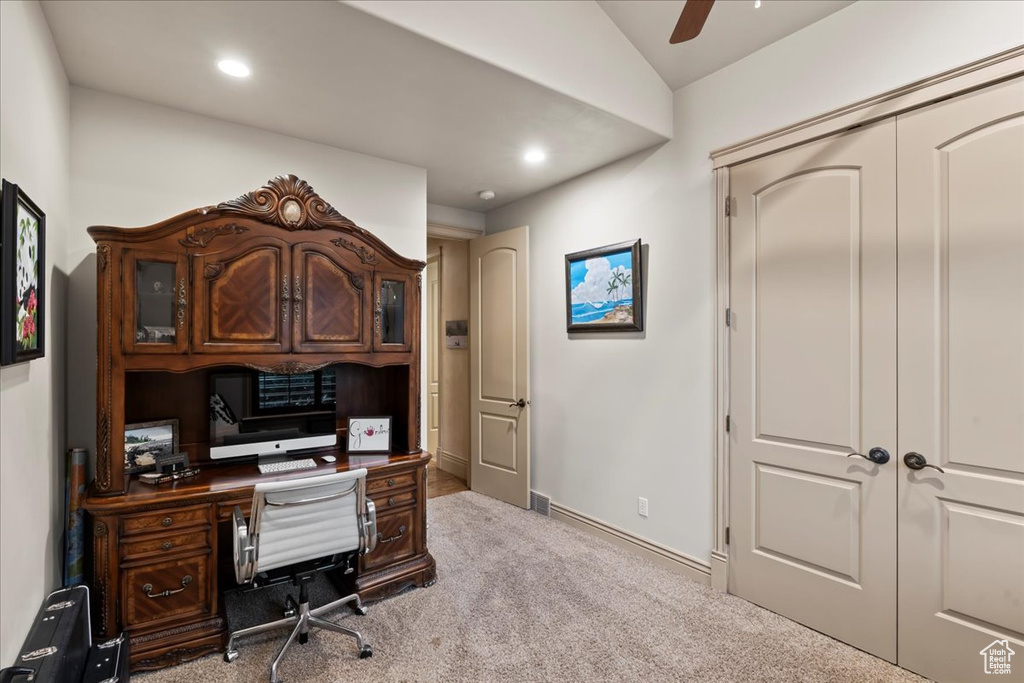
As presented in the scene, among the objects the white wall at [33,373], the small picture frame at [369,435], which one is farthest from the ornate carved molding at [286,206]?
the small picture frame at [369,435]

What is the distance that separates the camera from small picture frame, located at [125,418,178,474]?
2.30 metres

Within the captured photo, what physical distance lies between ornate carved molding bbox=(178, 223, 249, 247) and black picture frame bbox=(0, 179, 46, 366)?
491 mm

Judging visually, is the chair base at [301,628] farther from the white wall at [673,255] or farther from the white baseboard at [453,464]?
the white baseboard at [453,464]

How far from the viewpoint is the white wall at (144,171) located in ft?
7.62

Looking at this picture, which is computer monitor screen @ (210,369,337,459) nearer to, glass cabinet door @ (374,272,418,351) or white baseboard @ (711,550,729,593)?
glass cabinet door @ (374,272,418,351)

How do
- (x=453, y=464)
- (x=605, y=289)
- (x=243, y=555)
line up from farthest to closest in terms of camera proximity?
(x=453, y=464), (x=605, y=289), (x=243, y=555)

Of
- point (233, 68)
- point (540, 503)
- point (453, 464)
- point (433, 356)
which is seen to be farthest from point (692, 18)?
point (433, 356)

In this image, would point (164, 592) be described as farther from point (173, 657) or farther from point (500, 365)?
point (500, 365)

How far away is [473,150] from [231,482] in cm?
236

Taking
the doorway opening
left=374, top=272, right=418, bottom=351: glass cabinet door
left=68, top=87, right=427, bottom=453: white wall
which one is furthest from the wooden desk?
the doorway opening

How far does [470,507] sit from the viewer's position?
158 inches

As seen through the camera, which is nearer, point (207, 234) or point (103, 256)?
point (103, 256)

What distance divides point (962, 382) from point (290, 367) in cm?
299

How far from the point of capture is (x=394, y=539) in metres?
2.65
